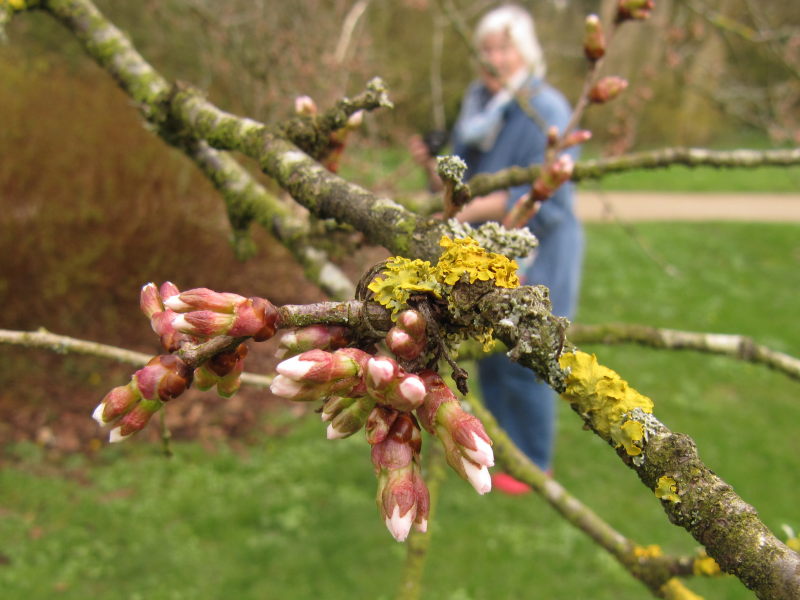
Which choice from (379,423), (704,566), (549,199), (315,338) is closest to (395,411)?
(379,423)

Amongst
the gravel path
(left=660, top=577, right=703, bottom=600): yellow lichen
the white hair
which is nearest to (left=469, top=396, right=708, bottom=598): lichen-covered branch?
(left=660, top=577, right=703, bottom=600): yellow lichen

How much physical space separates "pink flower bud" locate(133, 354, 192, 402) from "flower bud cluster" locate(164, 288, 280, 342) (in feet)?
0.18

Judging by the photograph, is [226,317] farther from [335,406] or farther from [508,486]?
[508,486]

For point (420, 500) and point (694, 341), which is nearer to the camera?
point (420, 500)

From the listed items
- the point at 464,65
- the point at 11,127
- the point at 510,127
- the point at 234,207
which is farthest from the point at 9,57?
the point at 464,65

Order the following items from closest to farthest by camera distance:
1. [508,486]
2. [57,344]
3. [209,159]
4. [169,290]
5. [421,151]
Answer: [169,290], [57,344], [209,159], [421,151], [508,486]

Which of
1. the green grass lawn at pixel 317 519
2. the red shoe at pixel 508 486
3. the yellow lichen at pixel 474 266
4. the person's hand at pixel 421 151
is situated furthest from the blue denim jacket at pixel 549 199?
the yellow lichen at pixel 474 266

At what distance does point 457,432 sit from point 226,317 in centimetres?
29

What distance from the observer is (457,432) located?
729 mm

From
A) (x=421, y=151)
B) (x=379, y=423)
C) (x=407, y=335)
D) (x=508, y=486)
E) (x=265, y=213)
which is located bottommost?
(x=508, y=486)

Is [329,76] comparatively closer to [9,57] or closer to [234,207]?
[9,57]

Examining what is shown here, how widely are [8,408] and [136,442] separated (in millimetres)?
1254

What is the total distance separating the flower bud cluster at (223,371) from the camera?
0.79 meters

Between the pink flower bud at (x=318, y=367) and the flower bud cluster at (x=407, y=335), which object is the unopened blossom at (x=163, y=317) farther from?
the flower bud cluster at (x=407, y=335)
